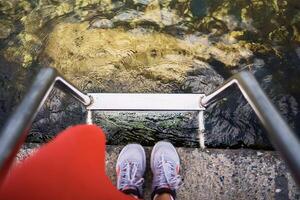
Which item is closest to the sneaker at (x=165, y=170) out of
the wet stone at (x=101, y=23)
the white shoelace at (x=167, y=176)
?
the white shoelace at (x=167, y=176)

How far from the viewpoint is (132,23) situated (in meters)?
3.08

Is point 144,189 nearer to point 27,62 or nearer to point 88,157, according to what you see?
point 88,157

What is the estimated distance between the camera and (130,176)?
213cm

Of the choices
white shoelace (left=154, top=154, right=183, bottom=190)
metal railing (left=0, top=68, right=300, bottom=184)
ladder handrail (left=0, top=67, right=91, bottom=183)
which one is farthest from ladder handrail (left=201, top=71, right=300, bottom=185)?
white shoelace (left=154, top=154, right=183, bottom=190)

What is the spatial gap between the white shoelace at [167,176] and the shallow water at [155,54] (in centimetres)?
47

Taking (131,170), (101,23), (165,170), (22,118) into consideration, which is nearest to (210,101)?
(165,170)

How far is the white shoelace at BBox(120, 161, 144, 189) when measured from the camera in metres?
2.10

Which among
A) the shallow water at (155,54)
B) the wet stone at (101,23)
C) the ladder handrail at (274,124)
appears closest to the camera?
the ladder handrail at (274,124)

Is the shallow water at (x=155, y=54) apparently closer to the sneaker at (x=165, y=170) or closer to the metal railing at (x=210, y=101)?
the sneaker at (x=165, y=170)

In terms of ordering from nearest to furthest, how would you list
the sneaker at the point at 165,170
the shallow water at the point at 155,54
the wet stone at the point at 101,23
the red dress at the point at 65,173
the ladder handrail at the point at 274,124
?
the ladder handrail at the point at 274,124
the red dress at the point at 65,173
the sneaker at the point at 165,170
the shallow water at the point at 155,54
the wet stone at the point at 101,23

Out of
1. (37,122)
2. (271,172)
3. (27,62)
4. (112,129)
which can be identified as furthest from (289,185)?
(27,62)

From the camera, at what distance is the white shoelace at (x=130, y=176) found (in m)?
2.10

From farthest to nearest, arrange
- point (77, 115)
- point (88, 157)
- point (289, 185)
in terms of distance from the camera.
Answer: point (77, 115) → point (289, 185) → point (88, 157)

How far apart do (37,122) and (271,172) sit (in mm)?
1529
